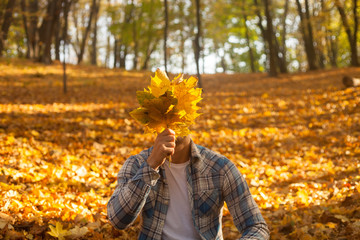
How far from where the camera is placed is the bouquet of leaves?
5.94ft

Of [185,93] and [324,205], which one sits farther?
[324,205]

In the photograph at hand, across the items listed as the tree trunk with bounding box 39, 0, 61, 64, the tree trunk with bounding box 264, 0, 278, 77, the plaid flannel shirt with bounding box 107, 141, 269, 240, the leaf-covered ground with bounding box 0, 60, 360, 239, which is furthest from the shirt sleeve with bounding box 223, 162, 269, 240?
the tree trunk with bounding box 264, 0, 278, 77

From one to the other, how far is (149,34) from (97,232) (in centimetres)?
2516

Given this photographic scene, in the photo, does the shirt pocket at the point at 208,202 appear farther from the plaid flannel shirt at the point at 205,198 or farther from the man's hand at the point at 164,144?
the man's hand at the point at 164,144

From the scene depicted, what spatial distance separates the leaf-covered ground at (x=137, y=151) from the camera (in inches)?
138

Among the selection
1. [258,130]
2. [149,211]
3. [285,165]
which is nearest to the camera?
[149,211]

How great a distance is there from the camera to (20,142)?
18.6ft

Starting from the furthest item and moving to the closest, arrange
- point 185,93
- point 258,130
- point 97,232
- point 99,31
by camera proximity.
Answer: point 99,31 → point 258,130 → point 97,232 → point 185,93

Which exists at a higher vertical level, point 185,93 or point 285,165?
point 185,93

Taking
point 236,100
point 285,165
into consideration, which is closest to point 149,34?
point 236,100

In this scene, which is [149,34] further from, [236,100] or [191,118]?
[191,118]

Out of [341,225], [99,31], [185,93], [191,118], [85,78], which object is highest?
[99,31]

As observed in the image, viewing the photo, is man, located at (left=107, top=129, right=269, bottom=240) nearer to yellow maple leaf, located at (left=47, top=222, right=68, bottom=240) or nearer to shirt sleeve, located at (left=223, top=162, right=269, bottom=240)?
shirt sleeve, located at (left=223, top=162, right=269, bottom=240)

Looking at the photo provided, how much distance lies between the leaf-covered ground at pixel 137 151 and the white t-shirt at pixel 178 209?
126cm
